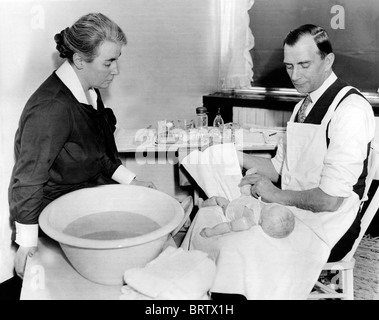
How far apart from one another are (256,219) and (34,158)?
0.79 metres

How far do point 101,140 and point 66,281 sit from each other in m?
0.67

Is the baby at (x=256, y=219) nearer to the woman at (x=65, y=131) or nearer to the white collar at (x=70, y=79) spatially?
the woman at (x=65, y=131)

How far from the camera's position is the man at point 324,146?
1561 mm

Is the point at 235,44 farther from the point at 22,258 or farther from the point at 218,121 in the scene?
the point at 22,258

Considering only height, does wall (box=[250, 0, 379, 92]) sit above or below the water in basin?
above

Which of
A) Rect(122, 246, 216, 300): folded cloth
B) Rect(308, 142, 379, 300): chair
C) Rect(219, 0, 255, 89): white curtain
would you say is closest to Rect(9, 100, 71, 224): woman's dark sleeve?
Rect(122, 246, 216, 300): folded cloth

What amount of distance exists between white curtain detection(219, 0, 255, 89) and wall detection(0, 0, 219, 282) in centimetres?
7

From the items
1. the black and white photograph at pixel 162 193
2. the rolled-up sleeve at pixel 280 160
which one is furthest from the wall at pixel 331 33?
the rolled-up sleeve at pixel 280 160

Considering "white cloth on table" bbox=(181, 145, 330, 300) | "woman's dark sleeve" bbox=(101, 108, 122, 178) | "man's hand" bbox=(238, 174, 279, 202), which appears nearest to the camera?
"white cloth on table" bbox=(181, 145, 330, 300)

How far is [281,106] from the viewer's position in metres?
3.09

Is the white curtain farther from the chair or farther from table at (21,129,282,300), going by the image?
table at (21,129,282,300)

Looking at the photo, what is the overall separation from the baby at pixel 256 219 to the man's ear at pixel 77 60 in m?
0.79

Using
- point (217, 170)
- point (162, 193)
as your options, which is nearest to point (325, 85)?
point (217, 170)

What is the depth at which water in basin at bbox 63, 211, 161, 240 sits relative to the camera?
1409 millimetres
